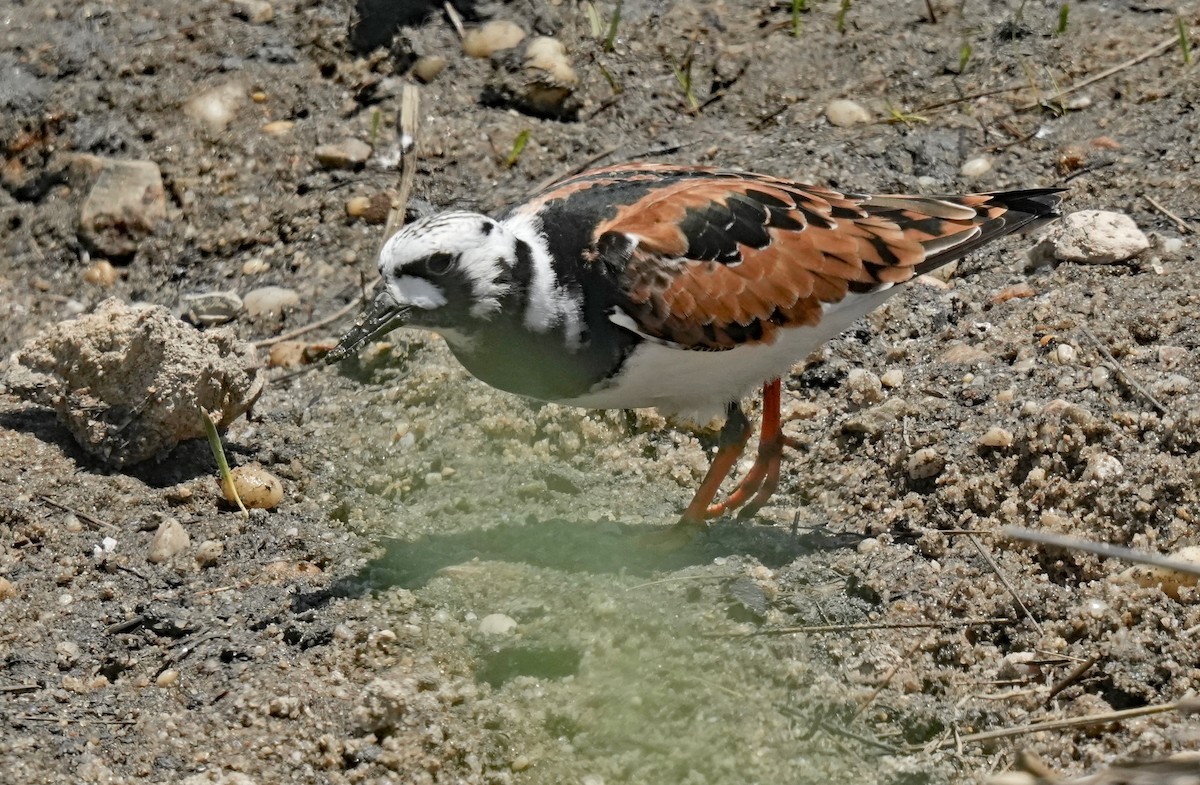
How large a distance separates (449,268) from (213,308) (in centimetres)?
180

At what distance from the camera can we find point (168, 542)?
4.04m

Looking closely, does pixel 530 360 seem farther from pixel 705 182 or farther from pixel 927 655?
pixel 927 655

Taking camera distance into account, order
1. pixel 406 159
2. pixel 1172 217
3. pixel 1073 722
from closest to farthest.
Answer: pixel 1073 722 → pixel 1172 217 → pixel 406 159

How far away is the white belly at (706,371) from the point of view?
13.3 feet

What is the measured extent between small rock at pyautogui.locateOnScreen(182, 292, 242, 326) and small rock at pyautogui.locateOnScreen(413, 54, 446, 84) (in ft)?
4.67

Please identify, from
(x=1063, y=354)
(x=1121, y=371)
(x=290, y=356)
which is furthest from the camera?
(x=290, y=356)

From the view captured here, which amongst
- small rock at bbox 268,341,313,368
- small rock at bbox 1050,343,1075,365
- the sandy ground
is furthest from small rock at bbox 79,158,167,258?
small rock at bbox 1050,343,1075,365

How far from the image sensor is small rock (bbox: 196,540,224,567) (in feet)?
13.2

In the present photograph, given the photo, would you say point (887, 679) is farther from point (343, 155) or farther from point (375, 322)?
point (343, 155)

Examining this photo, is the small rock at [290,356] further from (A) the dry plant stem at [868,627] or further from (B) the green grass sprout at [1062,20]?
(B) the green grass sprout at [1062,20]

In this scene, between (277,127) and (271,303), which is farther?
(277,127)

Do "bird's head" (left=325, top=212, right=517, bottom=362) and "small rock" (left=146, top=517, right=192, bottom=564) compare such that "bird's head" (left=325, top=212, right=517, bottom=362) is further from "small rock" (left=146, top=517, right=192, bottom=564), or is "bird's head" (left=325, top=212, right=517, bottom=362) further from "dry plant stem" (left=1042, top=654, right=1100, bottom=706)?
"dry plant stem" (left=1042, top=654, right=1100, bottom=706)

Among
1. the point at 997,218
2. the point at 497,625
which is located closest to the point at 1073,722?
the point at 497,625

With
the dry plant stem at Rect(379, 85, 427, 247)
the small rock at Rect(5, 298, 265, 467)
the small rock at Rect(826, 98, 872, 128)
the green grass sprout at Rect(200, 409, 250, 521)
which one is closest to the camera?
the green grass sprout at Rect(200, 409, 250, 521)
